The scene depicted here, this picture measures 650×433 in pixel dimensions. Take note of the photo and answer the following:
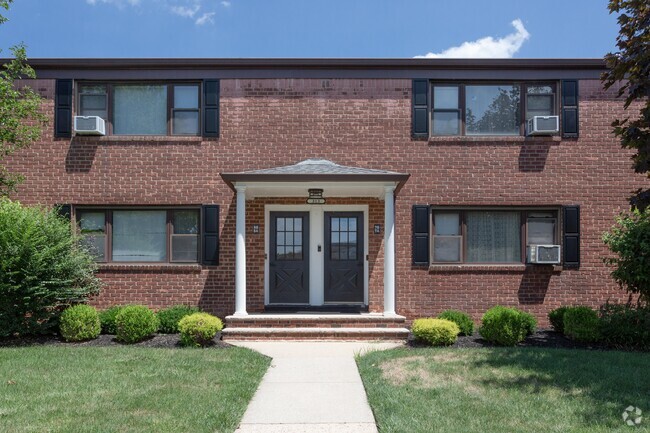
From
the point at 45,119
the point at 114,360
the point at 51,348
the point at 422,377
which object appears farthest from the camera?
the point at 45,119

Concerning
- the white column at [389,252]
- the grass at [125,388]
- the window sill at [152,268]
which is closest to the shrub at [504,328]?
the white column at [389,252]

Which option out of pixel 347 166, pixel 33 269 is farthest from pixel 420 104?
pixel 33 269

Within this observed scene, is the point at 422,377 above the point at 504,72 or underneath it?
underneath

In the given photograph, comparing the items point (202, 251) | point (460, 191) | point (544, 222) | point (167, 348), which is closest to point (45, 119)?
point (202, 251)

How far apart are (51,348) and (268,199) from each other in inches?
197

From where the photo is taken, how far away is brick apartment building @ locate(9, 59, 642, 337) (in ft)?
37.3

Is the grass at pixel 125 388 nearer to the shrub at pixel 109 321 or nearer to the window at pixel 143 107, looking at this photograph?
the shrub at pixel 109 321

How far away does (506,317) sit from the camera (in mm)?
9328

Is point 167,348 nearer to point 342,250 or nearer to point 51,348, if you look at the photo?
point 51,348

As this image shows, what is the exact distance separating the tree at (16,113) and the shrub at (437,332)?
8.37 meters

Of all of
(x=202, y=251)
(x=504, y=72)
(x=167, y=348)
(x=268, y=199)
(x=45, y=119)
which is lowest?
(x=167, y=348)

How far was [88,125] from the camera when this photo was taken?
36.9 ft

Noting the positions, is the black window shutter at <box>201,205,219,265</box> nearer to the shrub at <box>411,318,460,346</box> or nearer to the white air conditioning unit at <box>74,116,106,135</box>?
the white air conditioning unit at <box>74,116,106,135</box>

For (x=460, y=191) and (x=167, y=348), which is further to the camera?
(x=460, y=191)
